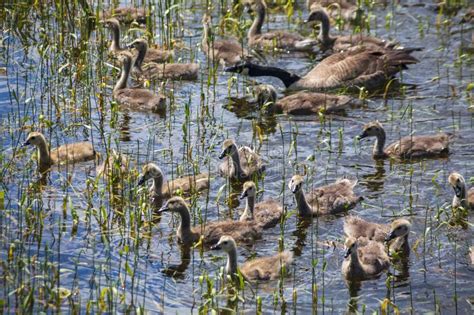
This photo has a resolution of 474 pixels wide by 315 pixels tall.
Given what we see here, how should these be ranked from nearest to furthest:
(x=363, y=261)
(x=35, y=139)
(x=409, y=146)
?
(x=363, y=261) → (x=35, y=139) → (x=409, y=146)

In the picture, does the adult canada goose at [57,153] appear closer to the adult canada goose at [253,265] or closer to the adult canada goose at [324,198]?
the adult canada goose at [324,198]

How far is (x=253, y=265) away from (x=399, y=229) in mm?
1530

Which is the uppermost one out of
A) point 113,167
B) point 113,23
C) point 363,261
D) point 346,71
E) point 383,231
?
point 113,23

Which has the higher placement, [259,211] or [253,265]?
[259,211]

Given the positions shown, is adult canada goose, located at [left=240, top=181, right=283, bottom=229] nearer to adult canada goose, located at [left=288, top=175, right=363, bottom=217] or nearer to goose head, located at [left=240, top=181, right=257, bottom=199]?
goose head, located at [left=240, top=181, right=257, bottom=199]

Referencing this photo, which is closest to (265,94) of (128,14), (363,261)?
(128,14)

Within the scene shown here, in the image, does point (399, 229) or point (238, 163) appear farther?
point (238, 163)

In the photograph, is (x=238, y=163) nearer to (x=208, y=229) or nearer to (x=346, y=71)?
(x=208, y=229)

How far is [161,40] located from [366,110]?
3914 mm

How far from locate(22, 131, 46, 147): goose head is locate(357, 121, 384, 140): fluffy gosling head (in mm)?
3792

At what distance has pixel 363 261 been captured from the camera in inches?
452

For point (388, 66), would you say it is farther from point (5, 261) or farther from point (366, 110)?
point (5, 261)

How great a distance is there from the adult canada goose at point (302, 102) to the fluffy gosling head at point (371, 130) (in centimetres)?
133

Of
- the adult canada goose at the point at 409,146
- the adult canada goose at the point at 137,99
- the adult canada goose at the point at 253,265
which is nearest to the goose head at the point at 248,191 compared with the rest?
the adult canada goose at the point at 253,265
